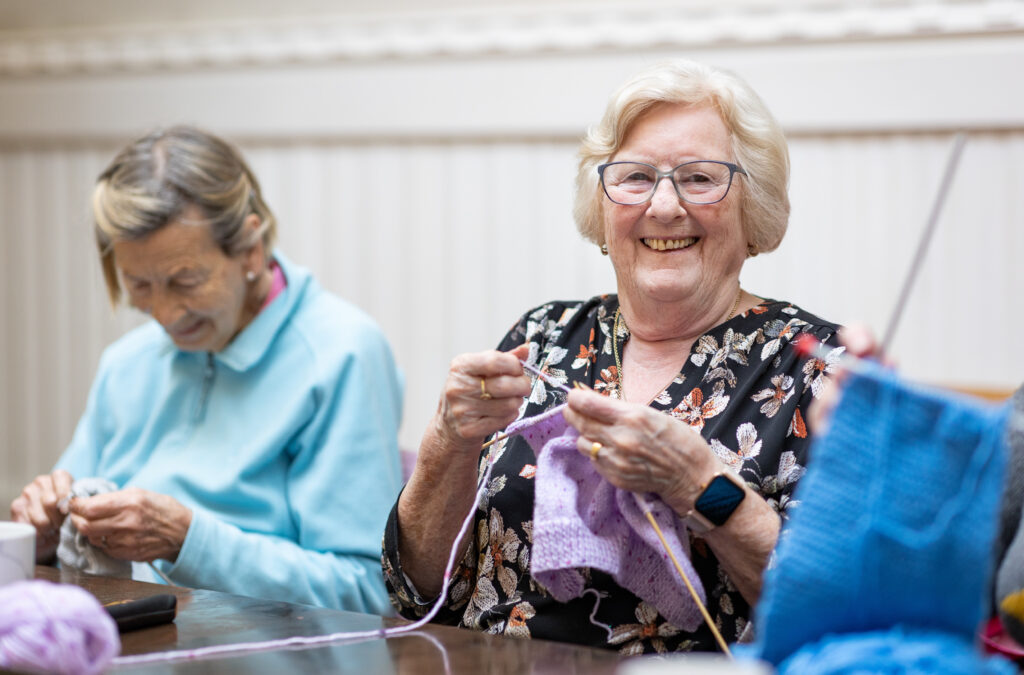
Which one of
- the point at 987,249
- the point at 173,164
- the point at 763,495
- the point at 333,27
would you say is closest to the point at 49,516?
the point at 173,164

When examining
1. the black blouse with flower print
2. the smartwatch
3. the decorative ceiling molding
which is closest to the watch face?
the smartwatch

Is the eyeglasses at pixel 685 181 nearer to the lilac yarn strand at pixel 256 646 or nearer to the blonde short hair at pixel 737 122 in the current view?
the blonde short hair at pixel 737 122

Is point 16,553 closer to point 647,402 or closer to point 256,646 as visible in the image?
point 256,646

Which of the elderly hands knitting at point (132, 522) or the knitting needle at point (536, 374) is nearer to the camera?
the knitting needle at point (536, 374)

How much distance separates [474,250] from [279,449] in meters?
1.07

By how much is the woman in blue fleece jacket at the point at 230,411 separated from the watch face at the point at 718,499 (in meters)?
0.70

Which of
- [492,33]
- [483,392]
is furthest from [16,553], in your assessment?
[492,33]

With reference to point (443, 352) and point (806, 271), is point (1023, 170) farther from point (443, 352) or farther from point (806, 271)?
point (443, 352)

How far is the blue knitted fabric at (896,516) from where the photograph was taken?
77cm

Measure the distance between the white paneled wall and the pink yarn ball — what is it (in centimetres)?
181

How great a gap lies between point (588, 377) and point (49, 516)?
877 millimetres

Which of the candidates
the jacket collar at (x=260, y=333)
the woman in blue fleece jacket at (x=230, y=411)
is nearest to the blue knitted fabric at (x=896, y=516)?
the woman in blue fleece jacket at (x=230, y=411)

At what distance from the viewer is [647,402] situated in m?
1.46

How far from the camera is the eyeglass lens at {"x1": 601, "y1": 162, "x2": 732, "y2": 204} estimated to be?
149cm
